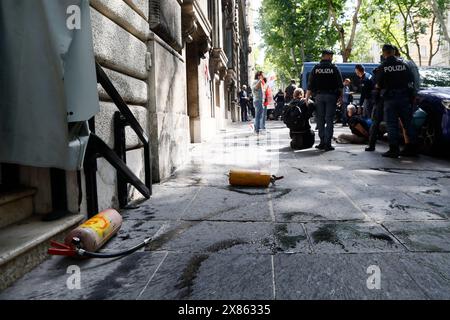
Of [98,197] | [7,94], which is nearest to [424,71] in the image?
[98,197]

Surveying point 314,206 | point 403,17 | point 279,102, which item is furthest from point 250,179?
point 403,17

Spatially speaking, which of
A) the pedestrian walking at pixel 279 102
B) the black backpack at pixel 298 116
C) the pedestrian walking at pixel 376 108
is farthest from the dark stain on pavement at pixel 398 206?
the pedestrian walking at pixel 279 102

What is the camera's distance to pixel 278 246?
8.41ft

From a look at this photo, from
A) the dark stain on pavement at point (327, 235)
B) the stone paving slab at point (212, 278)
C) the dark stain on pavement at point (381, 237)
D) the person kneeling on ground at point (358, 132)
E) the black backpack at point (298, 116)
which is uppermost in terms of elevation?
the black backpack at point (298, 116)

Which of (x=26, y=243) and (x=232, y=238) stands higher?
(x=26, y=243)

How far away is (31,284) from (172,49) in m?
A: 4.51

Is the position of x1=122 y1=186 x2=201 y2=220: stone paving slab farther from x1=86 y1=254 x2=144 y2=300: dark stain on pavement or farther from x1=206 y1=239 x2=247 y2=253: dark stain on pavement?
x1=86 y1=254 x2=144 y2=300: dark stain on pavement

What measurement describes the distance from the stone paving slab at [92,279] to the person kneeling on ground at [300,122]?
20.1ft

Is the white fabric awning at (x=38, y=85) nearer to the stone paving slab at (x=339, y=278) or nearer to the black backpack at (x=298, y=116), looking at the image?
the stone paving slab at (x=339, y=278)

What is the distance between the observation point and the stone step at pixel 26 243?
6.68ft

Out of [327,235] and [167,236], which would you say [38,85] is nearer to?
[167,236]

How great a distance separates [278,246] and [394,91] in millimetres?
5011

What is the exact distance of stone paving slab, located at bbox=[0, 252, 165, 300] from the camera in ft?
6.37

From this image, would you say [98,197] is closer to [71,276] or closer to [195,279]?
[71,276]
